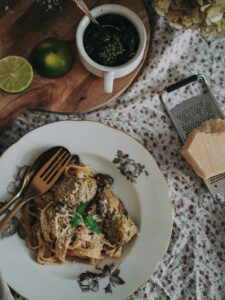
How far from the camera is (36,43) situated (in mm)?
1547

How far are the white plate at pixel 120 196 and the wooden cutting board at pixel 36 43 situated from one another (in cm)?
16

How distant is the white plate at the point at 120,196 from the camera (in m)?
1.40

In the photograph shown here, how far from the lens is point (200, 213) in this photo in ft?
5.26

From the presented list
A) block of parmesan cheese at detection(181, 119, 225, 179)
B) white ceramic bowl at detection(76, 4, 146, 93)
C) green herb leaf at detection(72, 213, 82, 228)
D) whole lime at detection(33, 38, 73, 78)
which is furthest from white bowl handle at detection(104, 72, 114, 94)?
green herb leaf at detection(72, 213, 82, 228)

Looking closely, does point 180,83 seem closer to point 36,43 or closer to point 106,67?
point 106,67

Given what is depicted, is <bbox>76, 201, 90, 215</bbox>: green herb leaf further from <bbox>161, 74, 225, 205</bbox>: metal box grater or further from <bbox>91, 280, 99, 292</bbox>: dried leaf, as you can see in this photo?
<bbox>161, 74, 225, 205</bbox>: metal box grater

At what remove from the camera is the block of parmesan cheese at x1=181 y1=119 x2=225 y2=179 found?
1497 millimetres

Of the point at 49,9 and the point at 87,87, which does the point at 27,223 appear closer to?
the point at 87,87

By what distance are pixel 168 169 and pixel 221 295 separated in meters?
0.71

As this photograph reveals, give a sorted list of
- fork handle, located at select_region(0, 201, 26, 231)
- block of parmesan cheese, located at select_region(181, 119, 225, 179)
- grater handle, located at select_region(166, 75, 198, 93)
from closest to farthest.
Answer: fork handle, located at select_region(0, 201, 26, 231), block of parmesan cheese, located at select_region(181, 119, 225, 179), grater handle, located at select_region(166, 75, 198, 93)

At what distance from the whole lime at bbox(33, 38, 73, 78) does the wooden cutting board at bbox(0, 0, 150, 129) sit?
0.05 metres

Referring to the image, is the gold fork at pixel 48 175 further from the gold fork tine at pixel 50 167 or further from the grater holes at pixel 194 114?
the grater holes at pixel 194 114

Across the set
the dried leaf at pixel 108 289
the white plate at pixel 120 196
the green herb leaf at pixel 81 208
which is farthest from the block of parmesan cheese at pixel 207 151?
the dried leaf at pixel 108 289

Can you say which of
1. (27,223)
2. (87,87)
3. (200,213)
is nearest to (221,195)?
(200,213)
